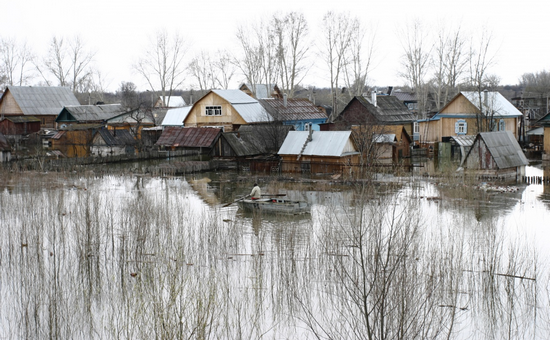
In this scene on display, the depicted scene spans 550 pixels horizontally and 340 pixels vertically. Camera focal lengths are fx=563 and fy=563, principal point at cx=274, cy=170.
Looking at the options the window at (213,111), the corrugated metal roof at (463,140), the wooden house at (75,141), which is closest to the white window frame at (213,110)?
the window at (213,111)

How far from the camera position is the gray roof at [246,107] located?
41844 mm

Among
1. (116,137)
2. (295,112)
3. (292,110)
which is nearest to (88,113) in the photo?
(116,137)

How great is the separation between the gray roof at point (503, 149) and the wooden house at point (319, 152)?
6.69 metres

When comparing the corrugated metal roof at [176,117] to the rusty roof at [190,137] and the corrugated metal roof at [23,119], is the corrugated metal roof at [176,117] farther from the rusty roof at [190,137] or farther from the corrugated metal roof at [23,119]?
the corrugated metal roof at [23,119]

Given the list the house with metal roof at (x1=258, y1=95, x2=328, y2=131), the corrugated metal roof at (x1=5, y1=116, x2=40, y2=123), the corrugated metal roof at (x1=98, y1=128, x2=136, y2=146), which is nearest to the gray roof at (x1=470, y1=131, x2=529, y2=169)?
the house with metal roof at (x1=258, y1=95, x2=328, y2=131)

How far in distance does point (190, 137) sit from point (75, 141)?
911 cm

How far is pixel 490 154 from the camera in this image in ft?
84.1

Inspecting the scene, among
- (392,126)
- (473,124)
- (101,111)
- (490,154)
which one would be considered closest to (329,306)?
(490,154)

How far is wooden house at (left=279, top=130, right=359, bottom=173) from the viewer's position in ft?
97.9

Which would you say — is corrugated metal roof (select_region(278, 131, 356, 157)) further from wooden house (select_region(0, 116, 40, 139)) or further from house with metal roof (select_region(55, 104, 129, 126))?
wooden house (select_region(0, 116, 40, 139))

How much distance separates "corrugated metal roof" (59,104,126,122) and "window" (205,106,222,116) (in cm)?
1217

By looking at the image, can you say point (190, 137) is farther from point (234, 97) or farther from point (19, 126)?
point (19, 126)

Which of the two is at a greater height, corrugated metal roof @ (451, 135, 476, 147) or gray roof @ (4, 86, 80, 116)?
gray roof @ (4, 86, 80, 116)

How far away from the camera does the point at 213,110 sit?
142ft
